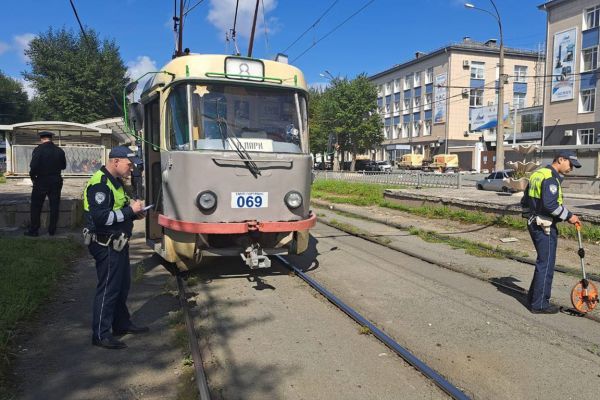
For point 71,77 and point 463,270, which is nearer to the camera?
point 463,270

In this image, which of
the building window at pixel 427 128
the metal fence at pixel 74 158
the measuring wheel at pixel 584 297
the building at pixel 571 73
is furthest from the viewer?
the building window at pixel 427 128

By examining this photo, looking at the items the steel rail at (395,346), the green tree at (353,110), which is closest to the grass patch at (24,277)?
the steel rail at (395,346)

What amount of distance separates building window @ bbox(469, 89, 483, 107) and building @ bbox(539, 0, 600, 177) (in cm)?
1844

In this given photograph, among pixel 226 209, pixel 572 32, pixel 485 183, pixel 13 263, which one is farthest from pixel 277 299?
pixel 572 32

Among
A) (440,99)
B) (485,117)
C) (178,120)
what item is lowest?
(178,120)

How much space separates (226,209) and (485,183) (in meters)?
23.8

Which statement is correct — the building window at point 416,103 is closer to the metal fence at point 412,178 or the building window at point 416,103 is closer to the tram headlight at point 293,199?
the metal fence at point 412,178

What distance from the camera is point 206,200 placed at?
20.4ft

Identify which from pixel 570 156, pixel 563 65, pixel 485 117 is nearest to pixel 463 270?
pixel 570 156

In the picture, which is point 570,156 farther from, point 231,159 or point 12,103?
point 12,103

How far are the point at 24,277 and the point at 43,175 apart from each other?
144 inches

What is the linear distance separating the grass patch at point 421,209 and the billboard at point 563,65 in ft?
83.9

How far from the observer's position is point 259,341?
189 inches

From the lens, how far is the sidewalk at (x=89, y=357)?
3764 millimetres
